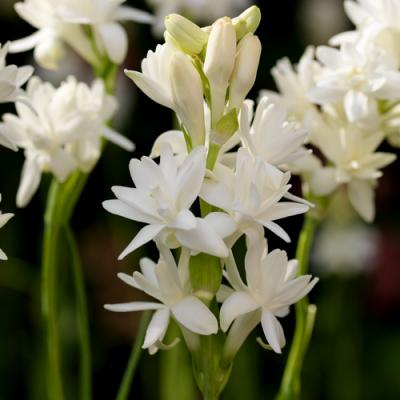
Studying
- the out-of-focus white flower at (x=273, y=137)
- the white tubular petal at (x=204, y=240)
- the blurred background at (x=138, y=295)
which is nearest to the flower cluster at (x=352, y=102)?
the out-of-focus white flower at (x=273, y=137)

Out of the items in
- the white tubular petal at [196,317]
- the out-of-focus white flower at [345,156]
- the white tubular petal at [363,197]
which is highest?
the white tubular petal at [196,317]

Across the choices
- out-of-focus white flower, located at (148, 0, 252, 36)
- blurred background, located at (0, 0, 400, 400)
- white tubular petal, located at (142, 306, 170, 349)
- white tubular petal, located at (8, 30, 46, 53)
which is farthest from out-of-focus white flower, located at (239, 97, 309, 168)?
blurred background, located at (0, 0, 400, 400)

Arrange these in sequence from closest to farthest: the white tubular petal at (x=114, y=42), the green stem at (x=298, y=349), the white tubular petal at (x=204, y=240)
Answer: the white tubular petal at (x=204, y=240), the green stem at (x=298, y=349), the white tubular petal at (x=114, y=42)

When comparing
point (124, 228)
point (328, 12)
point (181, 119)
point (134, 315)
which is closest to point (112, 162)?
point (124, 228)

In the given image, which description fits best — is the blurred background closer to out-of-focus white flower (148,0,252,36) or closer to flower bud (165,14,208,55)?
out-of-focus white flower (148,0,252,36)

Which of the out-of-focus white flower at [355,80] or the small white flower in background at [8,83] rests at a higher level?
the small white flower in background at [8,83]

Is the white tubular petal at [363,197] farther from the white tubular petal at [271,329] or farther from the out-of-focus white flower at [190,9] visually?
the out-of-focus white flower at [190,9]

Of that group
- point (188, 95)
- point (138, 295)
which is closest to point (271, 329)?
point (188, 95)

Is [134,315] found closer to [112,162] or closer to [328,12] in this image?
[112,162]
